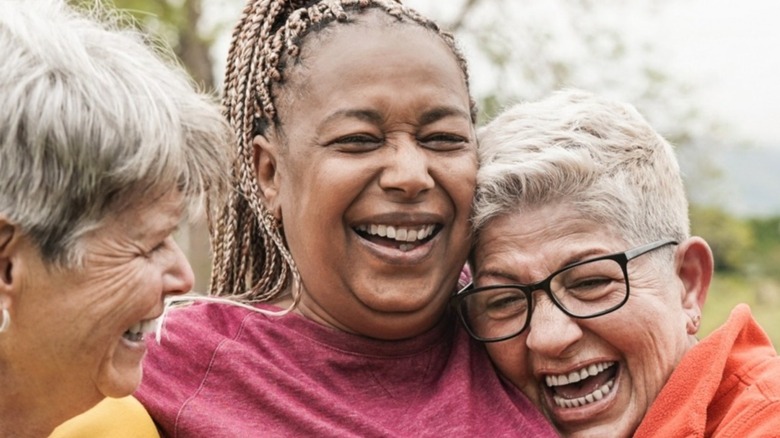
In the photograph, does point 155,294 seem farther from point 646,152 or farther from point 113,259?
point 646,152

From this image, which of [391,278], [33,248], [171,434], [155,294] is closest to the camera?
[33,248]

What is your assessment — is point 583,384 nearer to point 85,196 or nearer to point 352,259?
point 352,259

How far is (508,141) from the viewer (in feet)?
9.47

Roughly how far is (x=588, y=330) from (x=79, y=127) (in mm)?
1434

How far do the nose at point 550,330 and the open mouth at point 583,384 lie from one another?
8 centimetres

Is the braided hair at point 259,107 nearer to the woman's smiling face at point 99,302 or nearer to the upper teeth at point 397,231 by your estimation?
the upper teeth at point 397,231

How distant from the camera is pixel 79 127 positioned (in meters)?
1.95

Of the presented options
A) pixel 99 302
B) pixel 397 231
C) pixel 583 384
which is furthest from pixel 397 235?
pixel 99 302

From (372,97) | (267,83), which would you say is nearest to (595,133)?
(372,97)

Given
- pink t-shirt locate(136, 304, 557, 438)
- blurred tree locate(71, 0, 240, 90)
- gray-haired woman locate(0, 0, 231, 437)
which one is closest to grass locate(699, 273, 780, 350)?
blurred tree locate(71, 0, 240, 90)

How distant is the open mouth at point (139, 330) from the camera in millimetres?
2279

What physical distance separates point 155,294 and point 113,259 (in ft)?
0.49

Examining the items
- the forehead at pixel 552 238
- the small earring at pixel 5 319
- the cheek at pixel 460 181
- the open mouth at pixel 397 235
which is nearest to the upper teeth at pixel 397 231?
the open mouth at pixel 397 235

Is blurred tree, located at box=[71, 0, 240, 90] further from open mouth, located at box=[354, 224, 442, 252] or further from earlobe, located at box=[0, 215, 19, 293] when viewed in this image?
earlobe, located at box=[0, 215, 19, 293]
